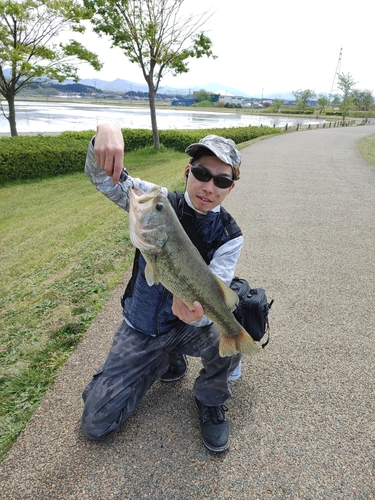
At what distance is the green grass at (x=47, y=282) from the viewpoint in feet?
9.87

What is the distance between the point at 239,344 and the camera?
89.0 inches

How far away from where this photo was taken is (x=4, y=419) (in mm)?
2670

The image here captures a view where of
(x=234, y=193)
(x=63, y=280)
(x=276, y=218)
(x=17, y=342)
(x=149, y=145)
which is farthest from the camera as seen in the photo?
(x=149, y=145)

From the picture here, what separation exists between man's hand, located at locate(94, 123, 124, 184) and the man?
151mm

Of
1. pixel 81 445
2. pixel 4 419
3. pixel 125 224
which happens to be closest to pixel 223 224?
pixel 81 445

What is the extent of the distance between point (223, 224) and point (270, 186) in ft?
27.6

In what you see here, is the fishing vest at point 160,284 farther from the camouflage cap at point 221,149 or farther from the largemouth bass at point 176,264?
the largemouth bass at point 176,264

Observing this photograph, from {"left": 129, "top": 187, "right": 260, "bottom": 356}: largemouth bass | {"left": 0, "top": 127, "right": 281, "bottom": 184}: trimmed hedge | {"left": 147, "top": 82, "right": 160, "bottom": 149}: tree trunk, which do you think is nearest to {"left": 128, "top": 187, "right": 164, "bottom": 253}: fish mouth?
{"left": 129, "top": 187, "right": 260, "bottom": 356}: largemouth bass

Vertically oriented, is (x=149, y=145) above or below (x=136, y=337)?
below

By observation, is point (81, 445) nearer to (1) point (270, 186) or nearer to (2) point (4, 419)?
(2) point (4, 419)

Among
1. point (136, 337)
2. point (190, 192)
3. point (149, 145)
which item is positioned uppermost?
point (190, 192)

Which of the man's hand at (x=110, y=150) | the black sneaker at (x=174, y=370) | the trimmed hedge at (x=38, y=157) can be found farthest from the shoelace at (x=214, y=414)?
the trimmed hedge at (x=38, y=157)

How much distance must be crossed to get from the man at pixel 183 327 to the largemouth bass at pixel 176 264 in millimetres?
236

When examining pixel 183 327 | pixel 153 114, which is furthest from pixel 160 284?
pixel 153 114
